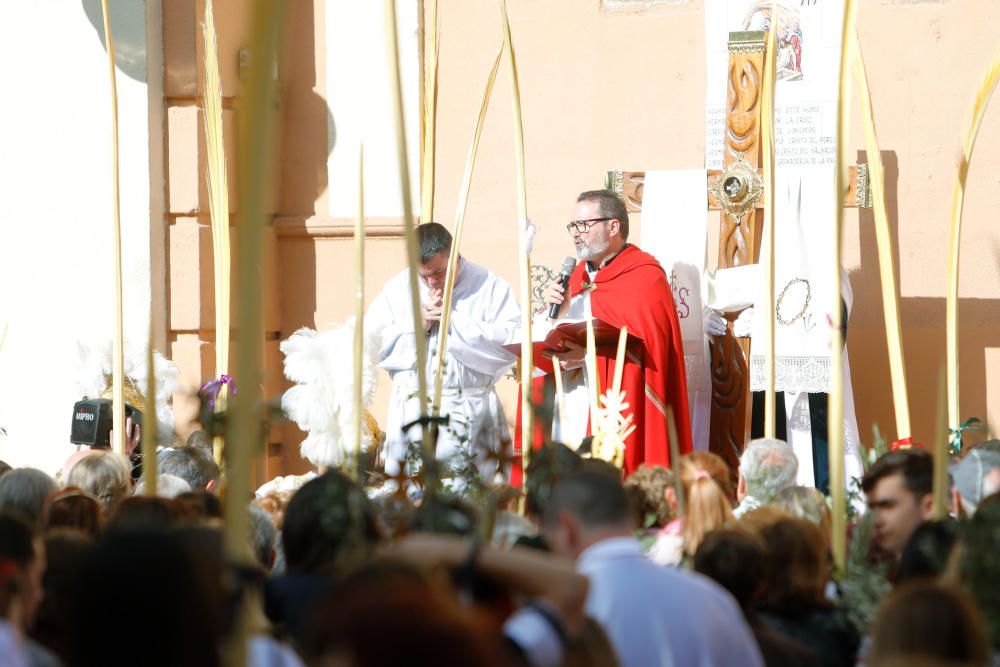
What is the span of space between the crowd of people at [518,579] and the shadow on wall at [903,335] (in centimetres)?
434

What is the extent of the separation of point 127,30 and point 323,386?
9.16 feet

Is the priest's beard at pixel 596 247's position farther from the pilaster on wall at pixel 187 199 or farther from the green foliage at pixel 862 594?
the green foliage at pixel 862 594

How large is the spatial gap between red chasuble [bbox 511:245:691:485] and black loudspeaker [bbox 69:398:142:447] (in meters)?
1.82

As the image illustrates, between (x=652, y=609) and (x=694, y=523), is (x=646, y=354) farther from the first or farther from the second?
(x=652, y=609)

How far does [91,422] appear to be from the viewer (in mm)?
6480

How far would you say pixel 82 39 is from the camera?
8.20 metres

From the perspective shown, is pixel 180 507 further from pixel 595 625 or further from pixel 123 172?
pixel 123 172

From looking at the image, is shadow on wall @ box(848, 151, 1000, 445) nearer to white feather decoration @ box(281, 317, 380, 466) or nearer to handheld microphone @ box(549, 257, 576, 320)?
handheld microphone @ box(549, 257, 576, 320)

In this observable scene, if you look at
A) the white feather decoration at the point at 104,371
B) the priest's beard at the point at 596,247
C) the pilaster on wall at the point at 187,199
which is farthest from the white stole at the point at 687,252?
the white feather decoration at the point at 104,371

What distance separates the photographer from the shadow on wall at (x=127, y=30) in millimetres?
8188

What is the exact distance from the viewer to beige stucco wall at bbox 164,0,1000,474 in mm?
8195

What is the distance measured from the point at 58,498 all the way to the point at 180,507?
1.25ft

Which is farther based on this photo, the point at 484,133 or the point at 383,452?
the point at 484,133

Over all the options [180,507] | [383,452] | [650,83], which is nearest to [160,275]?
[383,452]
